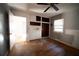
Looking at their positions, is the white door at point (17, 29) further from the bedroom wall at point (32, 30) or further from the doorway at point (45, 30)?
the doorway at point (45, 30)

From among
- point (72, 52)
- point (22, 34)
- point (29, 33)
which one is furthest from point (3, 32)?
point (72, 52)

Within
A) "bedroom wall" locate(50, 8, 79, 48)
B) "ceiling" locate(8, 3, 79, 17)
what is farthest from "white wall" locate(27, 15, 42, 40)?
"bedroom wall" locate(50, 8, 79, 48)

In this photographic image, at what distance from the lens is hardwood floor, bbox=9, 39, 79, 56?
1825 mm

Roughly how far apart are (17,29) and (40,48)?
0.63 metres

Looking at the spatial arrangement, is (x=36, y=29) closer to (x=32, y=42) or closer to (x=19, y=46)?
(x=32, y=42)

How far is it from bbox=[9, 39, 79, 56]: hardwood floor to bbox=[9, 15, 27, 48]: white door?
106mm

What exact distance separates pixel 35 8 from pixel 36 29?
45 cm

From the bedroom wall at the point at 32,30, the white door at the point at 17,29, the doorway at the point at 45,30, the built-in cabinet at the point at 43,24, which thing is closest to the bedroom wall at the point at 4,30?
the white door at the point at 17,29

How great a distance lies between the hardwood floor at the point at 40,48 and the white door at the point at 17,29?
0.11 metres

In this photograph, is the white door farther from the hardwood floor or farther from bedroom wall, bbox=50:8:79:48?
bedroom wall, bbox=50:8:79:48

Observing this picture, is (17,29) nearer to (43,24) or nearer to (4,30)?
(4,30)

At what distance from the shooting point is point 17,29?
Answer: 1850 mm

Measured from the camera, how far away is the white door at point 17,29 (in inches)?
71.1

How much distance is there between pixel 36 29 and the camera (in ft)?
6.34
